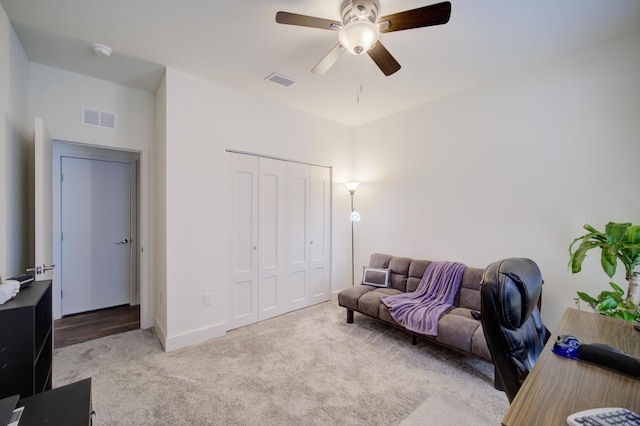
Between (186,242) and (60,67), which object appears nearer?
(60,67)

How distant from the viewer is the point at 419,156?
3678 mm

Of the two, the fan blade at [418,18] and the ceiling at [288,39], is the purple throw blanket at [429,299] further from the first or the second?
the fan blade at [418,18]

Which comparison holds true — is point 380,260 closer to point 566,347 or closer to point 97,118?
point 566,347

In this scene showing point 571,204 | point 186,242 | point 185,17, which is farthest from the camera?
point 186,242

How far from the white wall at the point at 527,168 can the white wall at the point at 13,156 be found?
3901 mm

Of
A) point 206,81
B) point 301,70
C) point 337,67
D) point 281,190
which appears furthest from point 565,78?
point 206,81

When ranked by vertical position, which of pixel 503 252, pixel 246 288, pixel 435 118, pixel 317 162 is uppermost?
pixel 435 118

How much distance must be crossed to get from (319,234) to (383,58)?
2661 mm

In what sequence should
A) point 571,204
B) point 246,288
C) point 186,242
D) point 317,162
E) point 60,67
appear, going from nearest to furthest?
point 571,204 → point 60,67 → point 186,242 → point 246,288 → point 317,162

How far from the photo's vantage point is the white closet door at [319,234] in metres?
4.07

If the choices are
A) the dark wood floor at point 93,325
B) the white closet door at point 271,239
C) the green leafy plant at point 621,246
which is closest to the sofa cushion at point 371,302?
the white closet door at point 271,239

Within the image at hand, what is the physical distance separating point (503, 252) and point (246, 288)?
300 centimetres

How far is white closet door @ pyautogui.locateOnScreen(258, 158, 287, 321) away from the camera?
3.52m

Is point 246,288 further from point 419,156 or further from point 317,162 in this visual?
point 419,156
